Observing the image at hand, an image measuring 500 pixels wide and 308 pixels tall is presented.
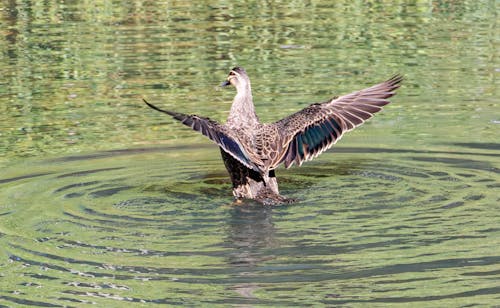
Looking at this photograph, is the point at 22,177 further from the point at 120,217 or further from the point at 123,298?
the point at 123,298

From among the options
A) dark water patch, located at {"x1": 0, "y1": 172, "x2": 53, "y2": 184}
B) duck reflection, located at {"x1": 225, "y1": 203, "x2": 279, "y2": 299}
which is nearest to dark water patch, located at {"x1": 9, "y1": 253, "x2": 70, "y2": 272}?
duck reflection, located at {"x1": 225, "y1": 203, "x2": 279, "y2": 299}

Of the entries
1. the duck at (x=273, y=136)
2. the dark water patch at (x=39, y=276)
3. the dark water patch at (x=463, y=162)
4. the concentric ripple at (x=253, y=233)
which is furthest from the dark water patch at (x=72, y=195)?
the dark water patch at (x=463, y=162)

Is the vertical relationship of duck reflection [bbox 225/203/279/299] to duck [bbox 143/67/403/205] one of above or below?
below

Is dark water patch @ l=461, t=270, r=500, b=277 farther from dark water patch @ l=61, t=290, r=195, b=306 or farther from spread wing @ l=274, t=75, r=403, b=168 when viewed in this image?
spread wing @ l=274, t=75, r=403, b=168

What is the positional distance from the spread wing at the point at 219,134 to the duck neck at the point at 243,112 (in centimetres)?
66

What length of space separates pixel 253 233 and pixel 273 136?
5.85 ft

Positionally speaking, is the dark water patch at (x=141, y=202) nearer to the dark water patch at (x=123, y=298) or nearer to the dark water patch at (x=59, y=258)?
the dark water patch at (x=59, y=258)

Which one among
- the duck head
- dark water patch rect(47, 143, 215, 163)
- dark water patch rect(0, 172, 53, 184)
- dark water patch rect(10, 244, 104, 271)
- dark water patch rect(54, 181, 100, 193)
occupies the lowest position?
dark water patch rect(47, 143, 215, 163)

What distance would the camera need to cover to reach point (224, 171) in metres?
12.3

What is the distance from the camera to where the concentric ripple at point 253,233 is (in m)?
8.20

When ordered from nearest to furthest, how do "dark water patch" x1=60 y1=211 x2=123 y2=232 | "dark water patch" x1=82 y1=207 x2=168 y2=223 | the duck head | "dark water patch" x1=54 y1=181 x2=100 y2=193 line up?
"dark water patch" x1=60 y1=211 x2=123 y2=232
"dark water patch" x1=82 y1=207 x2=168 y2=223
"dark water patch" x1=54 y1=181 x2=100 y2=193
the duck head

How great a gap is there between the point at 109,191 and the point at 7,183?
1045mm

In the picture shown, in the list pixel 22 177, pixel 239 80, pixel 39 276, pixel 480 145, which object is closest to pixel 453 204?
pixel 480 145

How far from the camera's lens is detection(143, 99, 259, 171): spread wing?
9.89m
